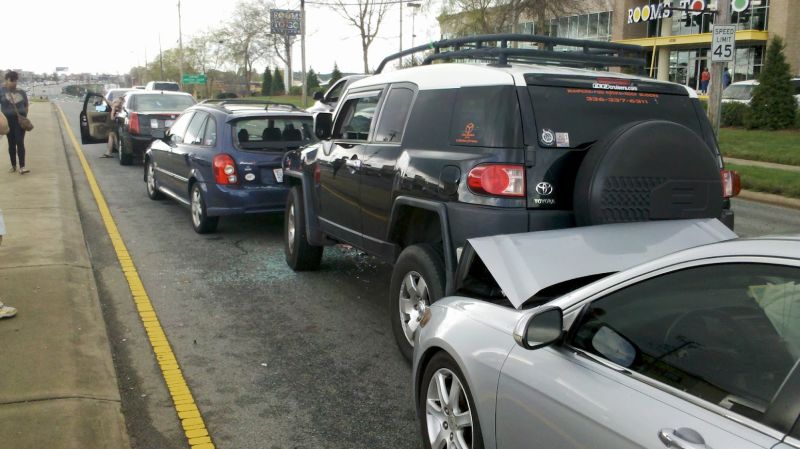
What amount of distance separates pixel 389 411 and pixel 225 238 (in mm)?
5714

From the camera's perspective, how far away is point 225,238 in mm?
9820

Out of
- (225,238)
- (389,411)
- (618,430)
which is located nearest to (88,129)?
(225,238)

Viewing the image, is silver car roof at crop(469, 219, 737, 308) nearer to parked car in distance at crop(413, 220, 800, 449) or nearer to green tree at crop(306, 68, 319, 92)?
parked car in distance at crop(413, 220, 800, 449)

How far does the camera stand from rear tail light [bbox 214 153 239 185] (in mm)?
9352

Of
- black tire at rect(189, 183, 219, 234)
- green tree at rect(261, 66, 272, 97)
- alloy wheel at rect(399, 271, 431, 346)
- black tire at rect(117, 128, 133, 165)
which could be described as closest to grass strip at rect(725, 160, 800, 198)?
black tire at rect(189, 183, 219, 234)

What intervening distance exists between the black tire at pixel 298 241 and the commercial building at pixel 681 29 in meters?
29.9

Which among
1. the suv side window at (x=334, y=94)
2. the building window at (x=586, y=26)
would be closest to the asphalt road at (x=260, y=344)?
the suv side window at (x=334, y=94)

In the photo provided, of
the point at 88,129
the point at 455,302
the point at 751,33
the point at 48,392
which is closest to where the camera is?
the point at 455,302

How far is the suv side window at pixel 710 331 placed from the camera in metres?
2.22

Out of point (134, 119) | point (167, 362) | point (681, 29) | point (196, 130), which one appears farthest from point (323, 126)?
point (681, 29)

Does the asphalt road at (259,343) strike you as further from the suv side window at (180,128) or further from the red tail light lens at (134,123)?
the red tail light lens at (134,123)

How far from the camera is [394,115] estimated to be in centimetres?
585

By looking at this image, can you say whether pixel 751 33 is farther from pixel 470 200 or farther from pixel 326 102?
pixel 470 200

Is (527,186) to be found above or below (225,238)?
above
